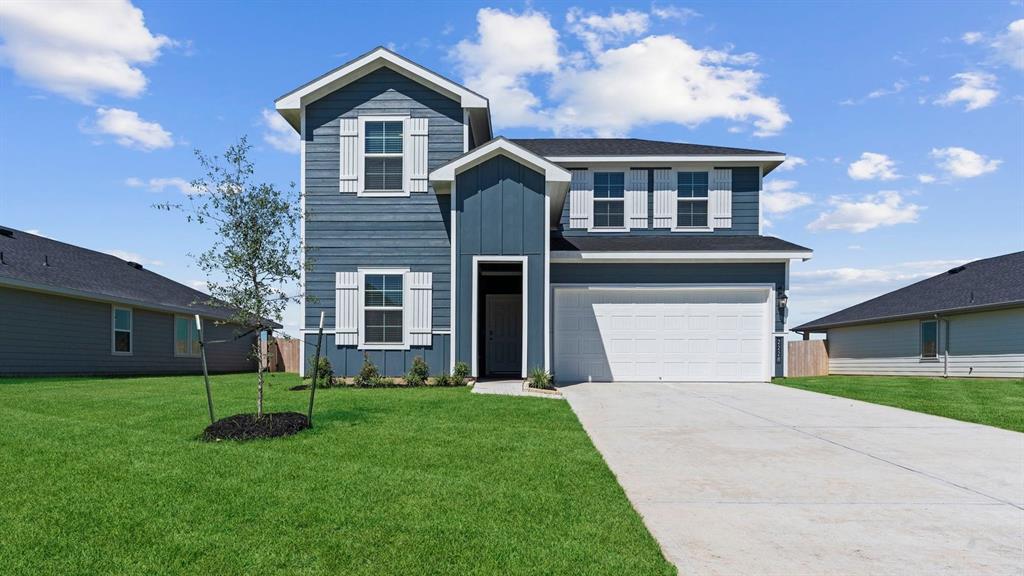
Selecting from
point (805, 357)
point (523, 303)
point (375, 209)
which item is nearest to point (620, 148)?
point (523, 303)

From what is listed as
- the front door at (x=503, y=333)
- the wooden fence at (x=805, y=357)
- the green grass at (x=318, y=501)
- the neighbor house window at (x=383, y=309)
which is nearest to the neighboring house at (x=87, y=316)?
the neighbor house window at (x=383, y=309)

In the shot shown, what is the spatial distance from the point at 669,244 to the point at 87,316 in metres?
16.2

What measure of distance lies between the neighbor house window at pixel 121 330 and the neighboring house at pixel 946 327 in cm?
2495

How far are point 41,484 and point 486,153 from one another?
34.3ft

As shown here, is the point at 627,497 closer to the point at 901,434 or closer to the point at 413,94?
the point at 901,434

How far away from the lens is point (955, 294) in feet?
69.5

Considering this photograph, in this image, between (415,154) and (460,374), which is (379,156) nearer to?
(415,154)

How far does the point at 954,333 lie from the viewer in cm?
2061

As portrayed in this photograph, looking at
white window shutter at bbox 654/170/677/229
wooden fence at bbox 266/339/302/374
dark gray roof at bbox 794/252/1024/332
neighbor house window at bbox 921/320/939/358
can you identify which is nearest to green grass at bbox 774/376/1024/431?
dark gray roof at bbox 794/252/1024/332

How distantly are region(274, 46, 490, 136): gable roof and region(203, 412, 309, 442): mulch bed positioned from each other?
9291 millimetres

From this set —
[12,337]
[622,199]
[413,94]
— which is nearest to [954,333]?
[622,199]

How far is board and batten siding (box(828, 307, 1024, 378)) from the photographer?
1869 centimetres

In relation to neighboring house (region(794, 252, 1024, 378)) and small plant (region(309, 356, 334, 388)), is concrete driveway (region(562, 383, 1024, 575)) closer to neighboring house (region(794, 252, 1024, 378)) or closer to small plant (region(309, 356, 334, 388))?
small plant (region(309, 356, 334, 388))

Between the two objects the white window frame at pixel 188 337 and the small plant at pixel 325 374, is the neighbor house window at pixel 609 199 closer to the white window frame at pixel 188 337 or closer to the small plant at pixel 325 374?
the small plant at pixel 325 374
